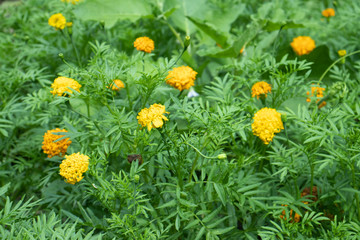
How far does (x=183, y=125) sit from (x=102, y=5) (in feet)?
4.47

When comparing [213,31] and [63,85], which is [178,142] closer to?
[63,85]

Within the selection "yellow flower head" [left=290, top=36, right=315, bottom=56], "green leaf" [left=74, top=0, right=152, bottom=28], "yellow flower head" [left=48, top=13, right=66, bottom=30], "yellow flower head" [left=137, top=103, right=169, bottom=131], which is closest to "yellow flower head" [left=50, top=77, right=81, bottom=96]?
"yellow flower head" [left=137, top=103, right=169, bottom=131]

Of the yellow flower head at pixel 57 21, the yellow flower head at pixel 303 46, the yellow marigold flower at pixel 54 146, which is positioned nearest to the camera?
the yellow marigold flower at pixel 54 146

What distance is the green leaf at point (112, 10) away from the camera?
2.49 m

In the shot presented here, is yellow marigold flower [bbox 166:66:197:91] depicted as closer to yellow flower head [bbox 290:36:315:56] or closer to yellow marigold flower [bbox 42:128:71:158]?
yellow marigold flower [bbox 42:128:71:158]

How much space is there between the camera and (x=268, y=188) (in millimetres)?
1631

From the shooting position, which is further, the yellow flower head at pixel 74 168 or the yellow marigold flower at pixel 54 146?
the yellow marigold flower at pixel 54 146

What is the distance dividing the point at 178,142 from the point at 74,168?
370 millimetres

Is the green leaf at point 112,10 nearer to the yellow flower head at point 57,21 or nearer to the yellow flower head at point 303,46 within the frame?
the yellow flower head at point 57,21

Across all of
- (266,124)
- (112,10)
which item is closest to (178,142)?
(266,124)

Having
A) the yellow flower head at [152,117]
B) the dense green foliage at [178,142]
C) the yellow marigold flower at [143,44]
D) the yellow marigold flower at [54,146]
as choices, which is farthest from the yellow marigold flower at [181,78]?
the yellow marigold flower at [54,146]

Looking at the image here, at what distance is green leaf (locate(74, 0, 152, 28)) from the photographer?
2.49 metres

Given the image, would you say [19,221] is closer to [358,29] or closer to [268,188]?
[268,188]

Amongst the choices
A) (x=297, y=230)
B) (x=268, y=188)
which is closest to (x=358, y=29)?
(x=268, y=188)
